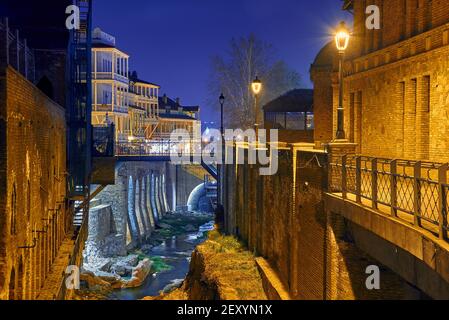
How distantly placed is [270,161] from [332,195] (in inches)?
270

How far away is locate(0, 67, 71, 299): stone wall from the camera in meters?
10.6

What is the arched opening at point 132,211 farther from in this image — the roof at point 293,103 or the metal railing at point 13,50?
the metal railing at point 13,50

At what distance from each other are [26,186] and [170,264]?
2759 centimetres

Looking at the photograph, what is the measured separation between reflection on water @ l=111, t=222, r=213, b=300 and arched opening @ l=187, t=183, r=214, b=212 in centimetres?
1398

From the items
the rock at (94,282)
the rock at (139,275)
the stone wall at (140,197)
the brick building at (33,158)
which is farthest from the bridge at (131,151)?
the rock at (139,275)

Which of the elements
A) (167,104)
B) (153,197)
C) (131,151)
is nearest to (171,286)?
(131,151)

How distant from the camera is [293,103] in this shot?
3828 centimetres

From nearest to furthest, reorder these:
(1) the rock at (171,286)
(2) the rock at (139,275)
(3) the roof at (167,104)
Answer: (1) the rock at (171,286), (2) the rock at (139,275), (3) the roof at (167,104)

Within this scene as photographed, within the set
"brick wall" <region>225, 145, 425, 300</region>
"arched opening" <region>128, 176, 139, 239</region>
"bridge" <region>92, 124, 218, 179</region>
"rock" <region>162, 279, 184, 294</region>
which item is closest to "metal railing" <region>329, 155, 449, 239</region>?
"brick wall" <region>225, 145, 425, 300</region>

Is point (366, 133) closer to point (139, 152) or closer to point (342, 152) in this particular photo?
point (342, 152)

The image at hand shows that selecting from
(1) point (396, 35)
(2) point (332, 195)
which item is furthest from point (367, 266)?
(1) point (396, 35)

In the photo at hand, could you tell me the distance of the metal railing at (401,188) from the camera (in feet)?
23.8

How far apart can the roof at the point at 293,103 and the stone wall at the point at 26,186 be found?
20261 mm

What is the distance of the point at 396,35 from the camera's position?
1802 centimetres
